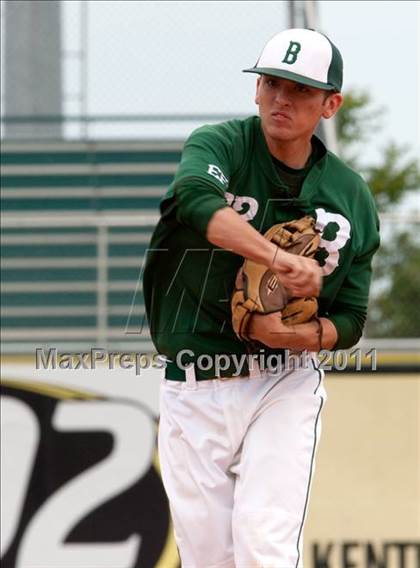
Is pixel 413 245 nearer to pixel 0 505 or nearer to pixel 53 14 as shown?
pixel 53 14

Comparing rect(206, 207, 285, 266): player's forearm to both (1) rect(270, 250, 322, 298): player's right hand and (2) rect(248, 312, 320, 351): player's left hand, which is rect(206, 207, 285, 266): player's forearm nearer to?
(1) rect(270, 250, 322, 298): player's right hand

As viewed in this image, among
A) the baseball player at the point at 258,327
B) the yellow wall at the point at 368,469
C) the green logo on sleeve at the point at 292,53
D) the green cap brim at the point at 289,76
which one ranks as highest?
the green logo on sleeve at the point at 292,53

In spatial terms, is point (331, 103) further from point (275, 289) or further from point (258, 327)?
point (258, 327)

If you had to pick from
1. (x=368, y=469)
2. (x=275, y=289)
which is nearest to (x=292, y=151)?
(x=275, y=289)

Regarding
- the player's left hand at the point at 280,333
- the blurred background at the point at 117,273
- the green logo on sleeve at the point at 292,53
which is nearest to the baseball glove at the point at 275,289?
the player's left hand at the point at 280,333

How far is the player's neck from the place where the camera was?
3.82 meters

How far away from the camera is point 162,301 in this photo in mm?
3938

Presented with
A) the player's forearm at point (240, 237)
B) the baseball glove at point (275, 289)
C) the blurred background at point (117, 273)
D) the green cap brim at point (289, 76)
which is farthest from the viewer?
the blurred background at point (117, 273)

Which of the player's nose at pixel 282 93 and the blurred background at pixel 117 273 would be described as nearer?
the player's nose at pixel 282 93

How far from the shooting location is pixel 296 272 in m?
3.44

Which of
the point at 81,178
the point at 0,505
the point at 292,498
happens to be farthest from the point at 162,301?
the point at 81,178

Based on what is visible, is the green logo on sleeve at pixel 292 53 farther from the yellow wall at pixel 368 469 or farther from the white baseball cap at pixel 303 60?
the yellow wall at pixel 368 469

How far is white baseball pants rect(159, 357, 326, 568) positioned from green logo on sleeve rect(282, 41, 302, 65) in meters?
0.92

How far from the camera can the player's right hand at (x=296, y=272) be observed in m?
3.43
